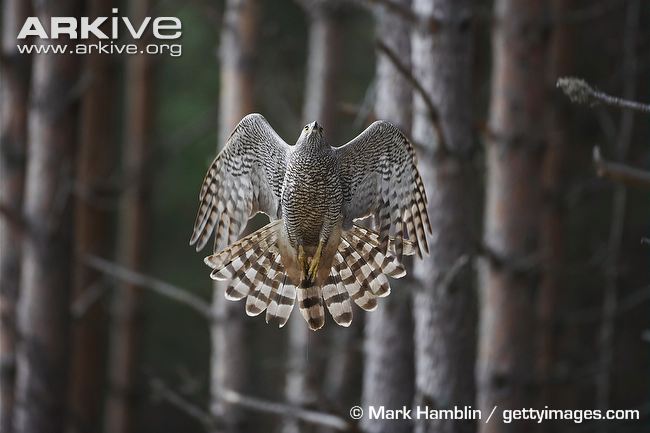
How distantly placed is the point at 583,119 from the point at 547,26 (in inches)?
180

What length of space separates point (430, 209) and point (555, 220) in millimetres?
4521

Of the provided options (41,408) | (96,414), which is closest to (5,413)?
(41,408)

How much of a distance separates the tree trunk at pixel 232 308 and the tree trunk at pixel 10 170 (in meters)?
1.74

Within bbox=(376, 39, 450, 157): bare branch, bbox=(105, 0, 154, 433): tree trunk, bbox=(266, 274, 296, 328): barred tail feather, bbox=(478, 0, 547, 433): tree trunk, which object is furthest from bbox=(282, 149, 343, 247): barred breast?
bbox=(105, 0, 154, 433): tree trunk

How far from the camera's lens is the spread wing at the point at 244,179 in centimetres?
272

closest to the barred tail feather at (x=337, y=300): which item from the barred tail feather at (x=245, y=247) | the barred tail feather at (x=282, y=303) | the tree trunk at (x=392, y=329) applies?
the barred tail feather at (x=282, y=303)

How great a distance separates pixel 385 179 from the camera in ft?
9.17

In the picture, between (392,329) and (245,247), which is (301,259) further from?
(392,329)

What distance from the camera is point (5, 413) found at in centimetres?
692

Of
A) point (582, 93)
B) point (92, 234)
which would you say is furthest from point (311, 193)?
point (92, 234)

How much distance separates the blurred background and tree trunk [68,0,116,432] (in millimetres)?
26

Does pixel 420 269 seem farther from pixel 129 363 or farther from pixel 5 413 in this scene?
pixel 129 363

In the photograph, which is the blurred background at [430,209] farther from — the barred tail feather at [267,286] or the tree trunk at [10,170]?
the barred tail feather at [267,286]

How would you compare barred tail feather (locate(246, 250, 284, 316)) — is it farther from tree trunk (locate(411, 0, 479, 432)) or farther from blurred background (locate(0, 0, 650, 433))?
tree trunk (locate(411, 0, 479, 432))
